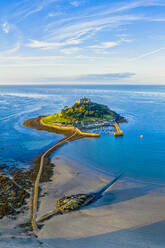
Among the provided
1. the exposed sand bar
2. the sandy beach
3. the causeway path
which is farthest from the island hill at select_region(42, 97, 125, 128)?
the sandy beach

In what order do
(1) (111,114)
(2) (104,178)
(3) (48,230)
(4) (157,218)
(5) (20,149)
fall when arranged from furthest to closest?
(1) (111,114) < (5) (20,149) < (2) (104,178) < (4) (157,218) < (3) (48,230)

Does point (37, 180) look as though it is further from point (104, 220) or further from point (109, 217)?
point (109, 217)

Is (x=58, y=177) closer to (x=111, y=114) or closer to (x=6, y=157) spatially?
(x=6, y=157)

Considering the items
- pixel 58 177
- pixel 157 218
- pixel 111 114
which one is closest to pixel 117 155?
pixel 58 177

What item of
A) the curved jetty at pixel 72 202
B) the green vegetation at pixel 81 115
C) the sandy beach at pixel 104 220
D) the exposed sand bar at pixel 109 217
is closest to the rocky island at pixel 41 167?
the green vegetation at pixel 81 115

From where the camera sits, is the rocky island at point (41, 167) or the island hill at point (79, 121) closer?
the rocky island at point (41, 167)

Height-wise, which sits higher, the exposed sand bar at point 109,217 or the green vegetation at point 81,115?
the green vegetation at point 81,115

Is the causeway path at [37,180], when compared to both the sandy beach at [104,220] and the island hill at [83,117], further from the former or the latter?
the island hill at [83,117]

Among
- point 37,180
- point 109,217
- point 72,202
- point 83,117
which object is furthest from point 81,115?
point 109,217

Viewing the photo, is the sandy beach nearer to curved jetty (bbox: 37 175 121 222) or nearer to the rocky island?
curved jetty (bbox: 37 175 121 222)
